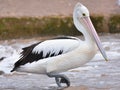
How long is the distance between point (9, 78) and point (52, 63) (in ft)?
4.53

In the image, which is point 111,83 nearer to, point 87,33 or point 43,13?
point 87,33

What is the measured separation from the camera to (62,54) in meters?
7.58

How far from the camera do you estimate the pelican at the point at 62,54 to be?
7516 mm

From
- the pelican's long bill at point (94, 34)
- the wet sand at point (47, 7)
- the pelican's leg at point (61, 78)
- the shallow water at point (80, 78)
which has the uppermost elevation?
the pelican's long bill at point (94, 34)

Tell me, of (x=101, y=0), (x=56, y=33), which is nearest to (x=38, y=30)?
(x=56, y=33)

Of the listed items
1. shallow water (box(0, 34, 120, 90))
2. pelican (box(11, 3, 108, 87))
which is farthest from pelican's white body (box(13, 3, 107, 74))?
shallow water (box(0, 34, 120, 90))

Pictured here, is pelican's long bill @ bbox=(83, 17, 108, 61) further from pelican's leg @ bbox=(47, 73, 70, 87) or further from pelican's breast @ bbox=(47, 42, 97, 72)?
pelican's leg @ bbox=(47, 73, 70, 87)

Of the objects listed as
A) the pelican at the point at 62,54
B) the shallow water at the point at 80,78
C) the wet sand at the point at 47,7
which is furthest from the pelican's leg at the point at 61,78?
the wet sand at the point at 47,7

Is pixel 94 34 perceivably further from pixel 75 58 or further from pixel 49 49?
pixel 49 49

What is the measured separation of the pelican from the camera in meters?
7.52

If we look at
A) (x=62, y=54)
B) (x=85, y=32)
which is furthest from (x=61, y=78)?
(x=85, y=32)

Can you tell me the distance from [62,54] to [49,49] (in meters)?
0.20

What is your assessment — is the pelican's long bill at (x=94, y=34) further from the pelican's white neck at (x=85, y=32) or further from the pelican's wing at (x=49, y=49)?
the pelican's wing at (x=49, y=49)

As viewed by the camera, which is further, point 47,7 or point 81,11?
point 47,7
